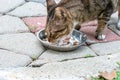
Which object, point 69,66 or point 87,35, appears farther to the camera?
point 87,35

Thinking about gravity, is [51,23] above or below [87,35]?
above

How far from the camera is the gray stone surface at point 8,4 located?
141 inches

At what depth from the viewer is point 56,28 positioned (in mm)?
2719

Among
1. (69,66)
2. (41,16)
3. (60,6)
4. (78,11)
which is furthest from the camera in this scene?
(41,16)

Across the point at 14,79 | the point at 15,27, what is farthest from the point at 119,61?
the point at 15,27

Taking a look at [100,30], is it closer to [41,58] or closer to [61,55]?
[61,55]

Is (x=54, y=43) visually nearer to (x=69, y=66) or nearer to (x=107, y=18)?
(x=69, y=66)

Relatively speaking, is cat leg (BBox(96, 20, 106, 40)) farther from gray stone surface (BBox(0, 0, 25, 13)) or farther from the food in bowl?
gray stone surface (BBox(0, 0, 25, 13))

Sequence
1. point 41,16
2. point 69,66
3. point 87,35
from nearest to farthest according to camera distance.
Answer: point 69,66 → point 87,35 → point 41,16

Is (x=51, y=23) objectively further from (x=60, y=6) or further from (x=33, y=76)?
(x=33, y=76)

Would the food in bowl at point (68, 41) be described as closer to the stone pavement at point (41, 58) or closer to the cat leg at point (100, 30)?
the stone pavement at point (41, 58)

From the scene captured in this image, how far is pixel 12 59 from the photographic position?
2.66m

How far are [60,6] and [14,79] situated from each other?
79 centimetres

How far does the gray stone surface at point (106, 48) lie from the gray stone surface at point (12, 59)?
0.65m
